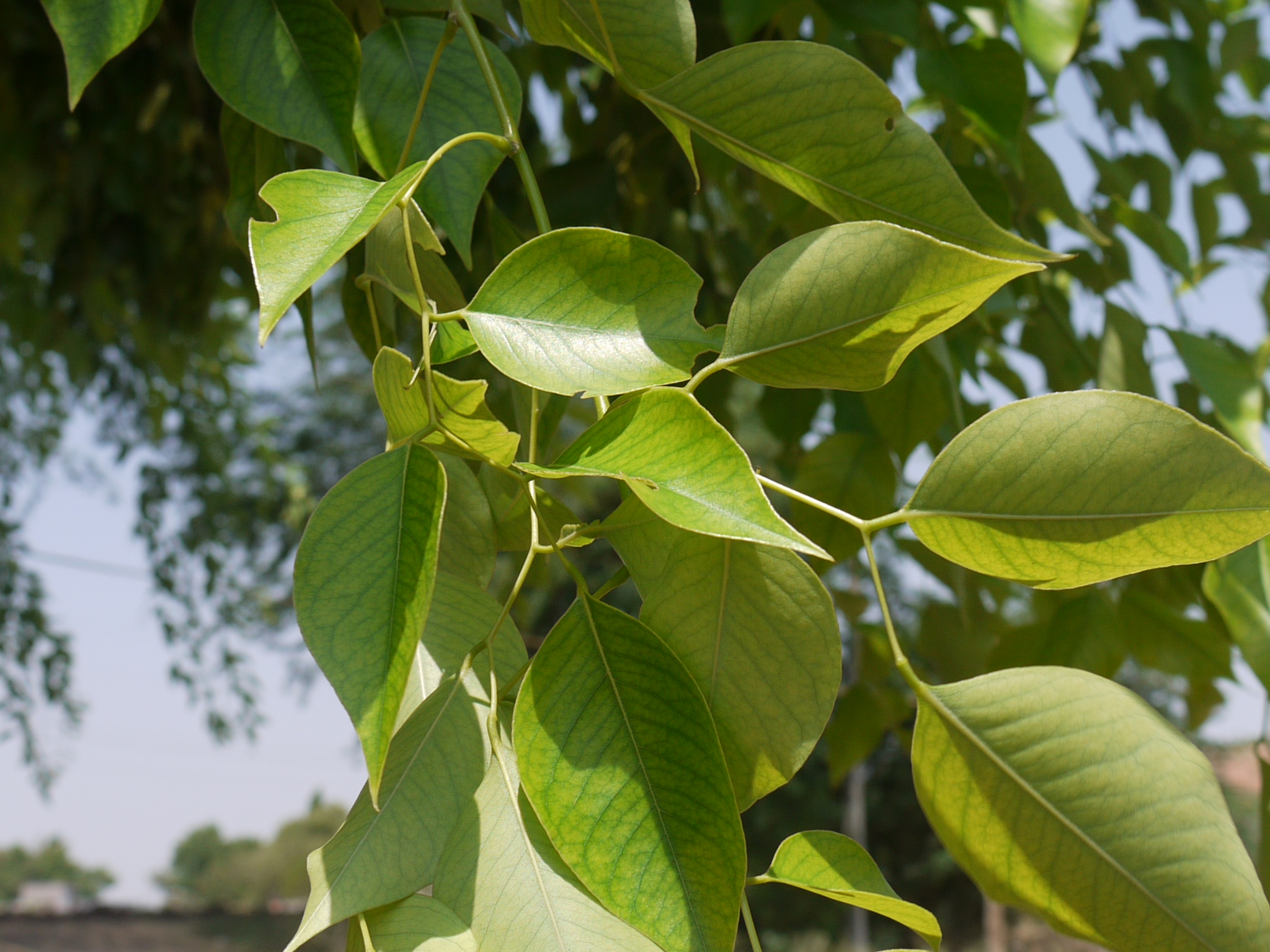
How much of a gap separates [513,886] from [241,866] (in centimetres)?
907

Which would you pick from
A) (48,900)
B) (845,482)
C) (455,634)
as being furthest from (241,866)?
(455,634)

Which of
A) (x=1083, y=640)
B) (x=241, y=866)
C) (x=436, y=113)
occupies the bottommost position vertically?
(x=241, y=866)

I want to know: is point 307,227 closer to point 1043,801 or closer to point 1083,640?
point 1043,801

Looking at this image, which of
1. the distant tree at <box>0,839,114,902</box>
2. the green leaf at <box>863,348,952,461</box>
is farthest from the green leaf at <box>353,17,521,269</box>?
the distant tree at <box>0,839,114,902</box>

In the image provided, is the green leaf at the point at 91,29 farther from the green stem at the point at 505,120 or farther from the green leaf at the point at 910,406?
the green leaf at the point at 910,406

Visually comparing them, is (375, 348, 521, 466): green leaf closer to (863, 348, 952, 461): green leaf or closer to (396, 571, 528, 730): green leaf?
(396, 571, 528, 730): green leaf

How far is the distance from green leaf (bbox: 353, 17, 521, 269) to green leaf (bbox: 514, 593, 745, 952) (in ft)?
0.38

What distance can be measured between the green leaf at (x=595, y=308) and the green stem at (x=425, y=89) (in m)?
0.06

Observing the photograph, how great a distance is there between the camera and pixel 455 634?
180mm

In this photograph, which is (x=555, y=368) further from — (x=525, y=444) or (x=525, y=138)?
(x=525, y=138)

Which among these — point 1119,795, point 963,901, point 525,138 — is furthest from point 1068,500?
point 963,901

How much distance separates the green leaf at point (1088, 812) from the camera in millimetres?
150

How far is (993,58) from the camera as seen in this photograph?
0.37 metres

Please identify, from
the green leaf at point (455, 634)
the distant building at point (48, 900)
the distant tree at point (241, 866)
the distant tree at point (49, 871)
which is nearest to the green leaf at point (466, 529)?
the green leaf at point (455, 634)
